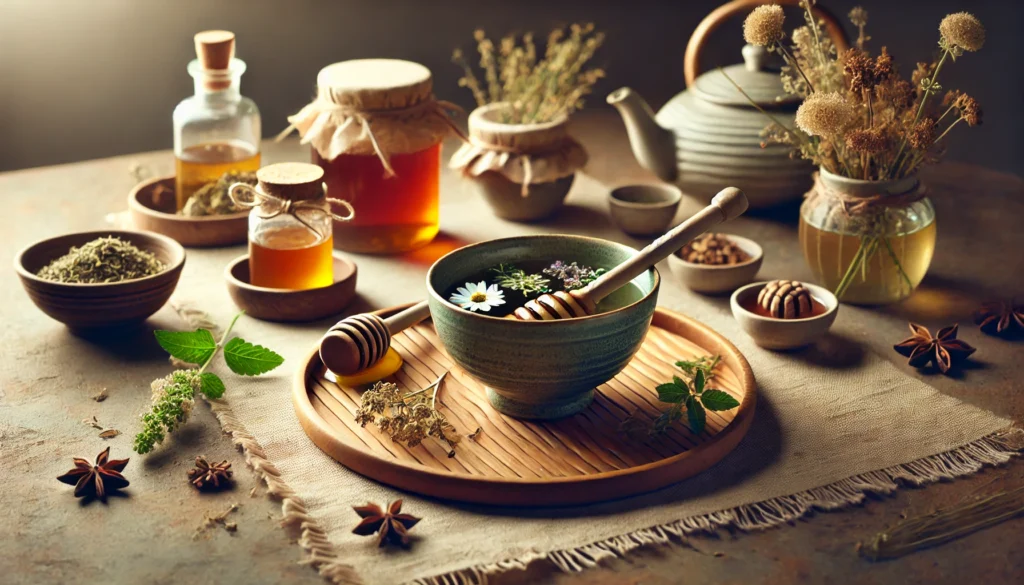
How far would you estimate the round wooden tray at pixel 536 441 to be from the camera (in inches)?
54.3

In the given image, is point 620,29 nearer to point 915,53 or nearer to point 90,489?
point 915,53

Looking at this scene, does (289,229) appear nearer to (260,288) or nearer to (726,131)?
(260,288)

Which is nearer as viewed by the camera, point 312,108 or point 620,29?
point 312,108

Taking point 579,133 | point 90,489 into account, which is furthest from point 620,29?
point 90,489

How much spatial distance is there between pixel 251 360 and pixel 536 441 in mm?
483

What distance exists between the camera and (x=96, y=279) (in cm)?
182

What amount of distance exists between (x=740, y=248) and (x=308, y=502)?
3.53 ft

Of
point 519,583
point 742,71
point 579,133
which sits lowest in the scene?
point 579,133

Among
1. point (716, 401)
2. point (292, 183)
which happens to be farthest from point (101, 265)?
point (716, 401)

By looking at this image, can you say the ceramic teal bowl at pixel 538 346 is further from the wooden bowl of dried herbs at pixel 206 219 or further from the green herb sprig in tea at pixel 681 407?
A: the wooden bowl of dried herbs at pixel 206 219

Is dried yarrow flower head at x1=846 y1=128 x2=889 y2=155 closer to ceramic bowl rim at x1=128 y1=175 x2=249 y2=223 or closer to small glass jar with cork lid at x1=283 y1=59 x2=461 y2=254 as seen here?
small glass jar with cork lid at x1=283 y1=59 x2=461 y2=254

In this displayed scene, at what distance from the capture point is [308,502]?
1.39m

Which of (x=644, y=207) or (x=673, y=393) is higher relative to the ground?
(x=673, y=393)

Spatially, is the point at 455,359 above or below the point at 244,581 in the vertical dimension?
above
